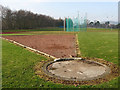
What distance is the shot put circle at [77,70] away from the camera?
154 inches

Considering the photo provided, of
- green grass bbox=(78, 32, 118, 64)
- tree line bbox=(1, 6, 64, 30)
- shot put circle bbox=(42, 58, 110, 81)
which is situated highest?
tree line bbox=(1, 6, 64, 30)

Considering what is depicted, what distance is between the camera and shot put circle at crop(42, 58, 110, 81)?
391cm

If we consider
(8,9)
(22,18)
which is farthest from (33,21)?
(8,9)

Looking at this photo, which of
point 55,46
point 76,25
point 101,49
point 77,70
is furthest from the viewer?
point 76,25

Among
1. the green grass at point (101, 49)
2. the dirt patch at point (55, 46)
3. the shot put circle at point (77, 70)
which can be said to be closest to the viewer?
the shot put circle at point (77, 70)

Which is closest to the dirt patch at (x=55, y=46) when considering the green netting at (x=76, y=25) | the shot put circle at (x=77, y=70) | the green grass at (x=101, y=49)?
the green grass at (x=101, y=49)

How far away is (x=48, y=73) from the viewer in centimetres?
416

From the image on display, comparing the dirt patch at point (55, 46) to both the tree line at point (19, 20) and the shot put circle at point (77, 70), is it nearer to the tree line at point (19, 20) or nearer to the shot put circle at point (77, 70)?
the shot put circle at point (77, 70)

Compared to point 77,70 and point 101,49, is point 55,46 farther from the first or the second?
point 77,70

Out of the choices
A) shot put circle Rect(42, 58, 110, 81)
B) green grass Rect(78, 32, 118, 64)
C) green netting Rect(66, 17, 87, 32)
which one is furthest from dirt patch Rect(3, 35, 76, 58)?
green netting Rect(66, 17, 87, 32)

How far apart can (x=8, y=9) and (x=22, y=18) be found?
561 centimetres

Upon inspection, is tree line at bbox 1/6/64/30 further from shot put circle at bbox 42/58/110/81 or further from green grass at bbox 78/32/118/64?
shot put circle at bbox 42/58/110/81

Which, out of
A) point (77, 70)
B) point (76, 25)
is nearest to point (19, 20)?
point (76, 25)

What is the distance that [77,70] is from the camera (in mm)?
4461
